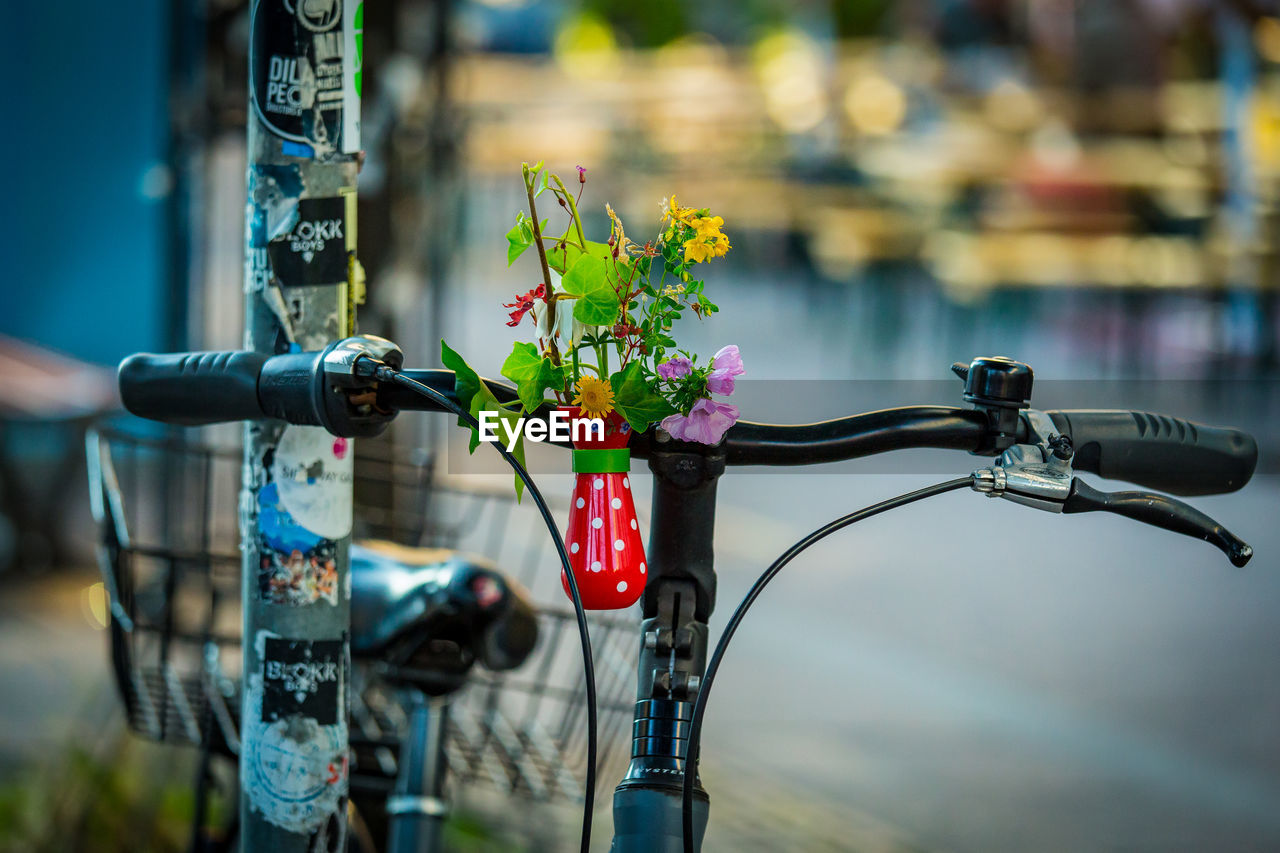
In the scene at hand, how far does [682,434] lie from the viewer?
3.53 ft

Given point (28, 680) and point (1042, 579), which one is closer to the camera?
point (28, 680)

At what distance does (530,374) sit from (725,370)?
16 cm

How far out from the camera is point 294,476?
1.46 metres

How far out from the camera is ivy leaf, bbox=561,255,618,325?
1.04 m

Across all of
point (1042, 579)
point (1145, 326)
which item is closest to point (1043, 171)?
point (1145, 326)

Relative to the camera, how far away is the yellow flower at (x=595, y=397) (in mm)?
1049

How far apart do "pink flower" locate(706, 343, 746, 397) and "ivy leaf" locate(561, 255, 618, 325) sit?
3.7 inches

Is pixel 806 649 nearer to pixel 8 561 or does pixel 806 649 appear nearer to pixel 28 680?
pixel 28 680

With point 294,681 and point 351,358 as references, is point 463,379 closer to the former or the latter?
point 351,358

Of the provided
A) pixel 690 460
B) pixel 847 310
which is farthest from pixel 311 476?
pixel 847 310

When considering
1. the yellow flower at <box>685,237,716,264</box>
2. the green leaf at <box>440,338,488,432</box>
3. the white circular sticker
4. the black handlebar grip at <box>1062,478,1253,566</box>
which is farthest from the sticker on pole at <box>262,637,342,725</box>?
the black handlebar grip at <box>1062,478,1253,566</box>

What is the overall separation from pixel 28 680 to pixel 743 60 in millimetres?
12046

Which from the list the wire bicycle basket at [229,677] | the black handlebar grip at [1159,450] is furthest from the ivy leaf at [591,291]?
the wire bicycle basket at [229,677]

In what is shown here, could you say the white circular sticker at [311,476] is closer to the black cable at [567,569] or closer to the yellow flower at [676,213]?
the black cable at [567,569]
